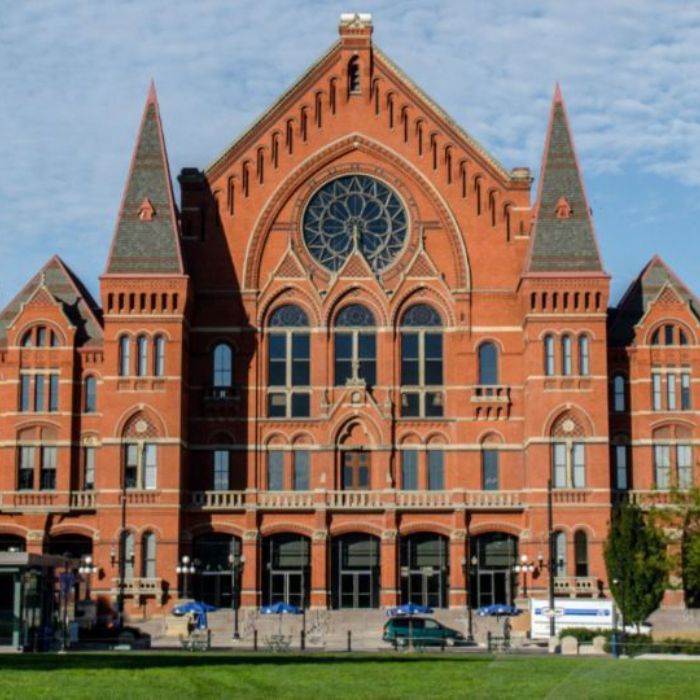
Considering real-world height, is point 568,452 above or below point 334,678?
above

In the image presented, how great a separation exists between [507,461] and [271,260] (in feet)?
52.7

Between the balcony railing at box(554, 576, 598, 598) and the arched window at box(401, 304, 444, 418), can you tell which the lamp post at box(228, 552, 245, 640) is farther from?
the balcony railing at box(554, 576, 598, 598)

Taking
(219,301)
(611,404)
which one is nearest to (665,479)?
(611,404)

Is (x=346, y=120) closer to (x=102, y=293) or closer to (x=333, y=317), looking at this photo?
(x=333, y=317)

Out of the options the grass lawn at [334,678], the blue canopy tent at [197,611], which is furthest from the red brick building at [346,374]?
the grass lawn at [334,678]

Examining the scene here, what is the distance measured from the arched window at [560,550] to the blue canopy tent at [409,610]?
663 centimetres

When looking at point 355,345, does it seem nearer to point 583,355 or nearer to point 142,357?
point 142,357

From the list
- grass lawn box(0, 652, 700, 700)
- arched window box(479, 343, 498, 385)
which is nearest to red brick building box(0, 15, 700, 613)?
arched window box(479, 343, 498, 385)

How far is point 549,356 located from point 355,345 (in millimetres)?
10244

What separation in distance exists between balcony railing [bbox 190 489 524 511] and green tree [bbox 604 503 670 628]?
10.1 metres

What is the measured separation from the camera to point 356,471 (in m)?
83.4

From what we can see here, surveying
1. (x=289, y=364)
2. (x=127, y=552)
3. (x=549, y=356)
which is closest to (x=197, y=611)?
(x=127, y=552)

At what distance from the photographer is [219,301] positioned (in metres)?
84.3

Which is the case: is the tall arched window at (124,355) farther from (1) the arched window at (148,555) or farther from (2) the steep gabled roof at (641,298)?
(2) the steep gabled roof at (641,298)
